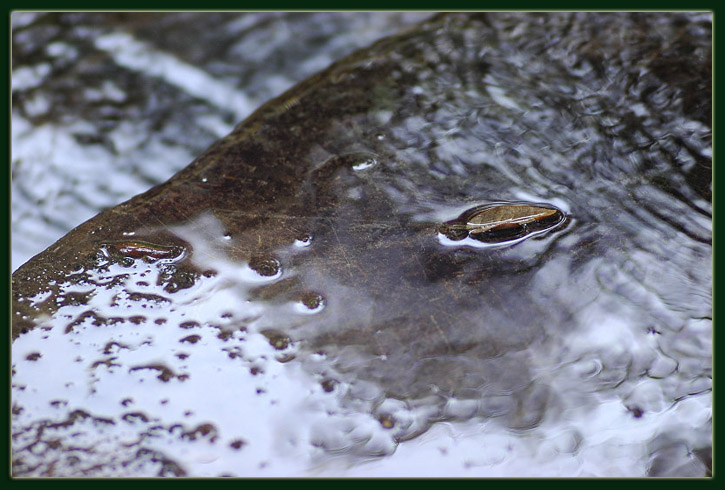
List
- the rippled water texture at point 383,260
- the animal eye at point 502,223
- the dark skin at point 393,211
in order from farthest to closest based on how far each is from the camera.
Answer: the animal eye at point 502,223, the dark skin at point 393,211, the rippled water texture at point 383,260

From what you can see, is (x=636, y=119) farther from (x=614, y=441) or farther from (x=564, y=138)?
(x=614, y=441)

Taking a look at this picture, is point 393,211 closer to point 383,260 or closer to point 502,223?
point 383,260

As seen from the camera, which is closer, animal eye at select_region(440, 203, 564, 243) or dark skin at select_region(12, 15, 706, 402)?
dark skin at select_region(12, 15, 706, 402)

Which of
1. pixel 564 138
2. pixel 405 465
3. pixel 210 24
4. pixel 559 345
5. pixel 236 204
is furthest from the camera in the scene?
pixel 210 24

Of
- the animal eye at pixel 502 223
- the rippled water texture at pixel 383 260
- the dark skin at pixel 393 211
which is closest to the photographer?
the rippled water texture at pixel 383 260

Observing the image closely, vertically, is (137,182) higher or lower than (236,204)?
higher

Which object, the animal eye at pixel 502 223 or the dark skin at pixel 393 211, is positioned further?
the animal eye at pixel 502 223

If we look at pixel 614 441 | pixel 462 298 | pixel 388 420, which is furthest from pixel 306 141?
pixel 614 441

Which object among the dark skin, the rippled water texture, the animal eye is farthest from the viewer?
the animal eye
